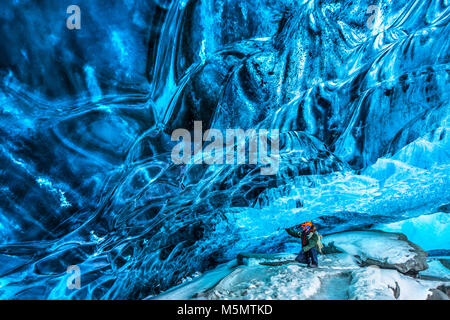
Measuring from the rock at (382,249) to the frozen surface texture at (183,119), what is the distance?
0.13 metres

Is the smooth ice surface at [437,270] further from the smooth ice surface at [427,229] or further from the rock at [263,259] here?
the rock at [263,259]

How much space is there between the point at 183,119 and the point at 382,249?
104 inches

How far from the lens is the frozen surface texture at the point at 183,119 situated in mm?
2055

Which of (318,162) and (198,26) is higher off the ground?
(198,26)

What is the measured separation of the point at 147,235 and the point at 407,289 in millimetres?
2599

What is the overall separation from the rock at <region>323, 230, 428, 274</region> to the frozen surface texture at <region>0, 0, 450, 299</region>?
13 centimetres

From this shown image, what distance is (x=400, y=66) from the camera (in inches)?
103

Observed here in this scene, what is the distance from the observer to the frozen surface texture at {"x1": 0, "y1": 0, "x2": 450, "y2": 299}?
2.05m

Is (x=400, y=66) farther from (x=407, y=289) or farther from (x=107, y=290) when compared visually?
(x=107, y=290)

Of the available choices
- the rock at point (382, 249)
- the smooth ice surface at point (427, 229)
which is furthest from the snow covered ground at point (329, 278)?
the smooth ice surface at point (427, 229)

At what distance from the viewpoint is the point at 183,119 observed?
246 cm

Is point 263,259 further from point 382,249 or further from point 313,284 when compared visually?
point 382,249

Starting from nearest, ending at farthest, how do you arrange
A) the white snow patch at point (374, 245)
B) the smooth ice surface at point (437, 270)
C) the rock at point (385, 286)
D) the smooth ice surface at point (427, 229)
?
1. the rock at point (385, 286)
2. the smooth ice surface at point (437, 270)
3. the white snow patch at point (374, 245)
4. the smooth ice surface at point (427, 229)

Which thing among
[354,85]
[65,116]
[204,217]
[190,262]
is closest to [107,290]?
[190,262]
